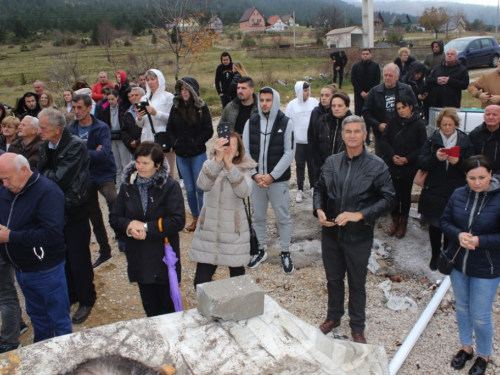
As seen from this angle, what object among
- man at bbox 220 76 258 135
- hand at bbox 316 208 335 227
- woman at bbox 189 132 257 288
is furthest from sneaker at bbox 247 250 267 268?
hand at bbox 316 208 335 227

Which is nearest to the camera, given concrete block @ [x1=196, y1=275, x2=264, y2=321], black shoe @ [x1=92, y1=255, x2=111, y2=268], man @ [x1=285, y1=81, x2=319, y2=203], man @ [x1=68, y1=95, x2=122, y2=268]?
concrete block @ [x1=196, y1=275, x2=264, y2=321]

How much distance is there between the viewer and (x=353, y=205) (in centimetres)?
371

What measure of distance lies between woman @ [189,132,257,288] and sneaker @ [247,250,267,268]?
→ 4.34ft

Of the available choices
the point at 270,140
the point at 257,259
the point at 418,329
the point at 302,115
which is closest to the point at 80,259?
the point at 257,259

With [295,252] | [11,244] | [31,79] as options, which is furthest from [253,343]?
[31,79]

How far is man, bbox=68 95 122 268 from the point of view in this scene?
518 centimetres

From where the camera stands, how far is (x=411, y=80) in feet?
32.1

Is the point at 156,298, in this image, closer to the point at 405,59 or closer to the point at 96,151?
the point at 96,151

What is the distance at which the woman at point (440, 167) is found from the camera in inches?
190

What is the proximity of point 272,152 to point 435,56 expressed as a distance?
7183 mm

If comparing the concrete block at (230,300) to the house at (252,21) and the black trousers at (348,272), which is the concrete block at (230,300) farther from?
the house at (252,21)

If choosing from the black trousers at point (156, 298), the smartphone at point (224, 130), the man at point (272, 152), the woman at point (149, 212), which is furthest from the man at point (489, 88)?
the black trousers at point (156, 298)

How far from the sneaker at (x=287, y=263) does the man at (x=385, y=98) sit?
7.62ft

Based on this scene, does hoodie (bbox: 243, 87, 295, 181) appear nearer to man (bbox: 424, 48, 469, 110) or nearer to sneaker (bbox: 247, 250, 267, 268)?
sneaker (bbox: 247, 250, 267, 268)
